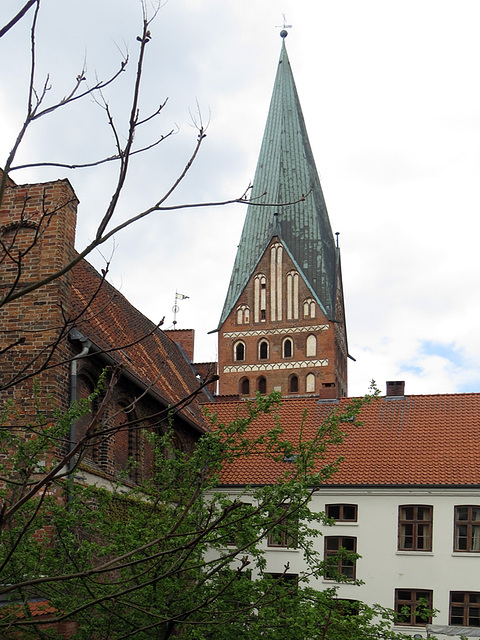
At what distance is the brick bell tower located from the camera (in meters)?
51.6

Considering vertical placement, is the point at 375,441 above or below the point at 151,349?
below

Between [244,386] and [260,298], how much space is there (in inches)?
218

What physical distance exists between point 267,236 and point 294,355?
311 inches

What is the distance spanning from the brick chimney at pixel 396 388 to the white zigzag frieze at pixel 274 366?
71.8 ft

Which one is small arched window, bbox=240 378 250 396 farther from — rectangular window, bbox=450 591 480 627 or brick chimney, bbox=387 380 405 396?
rectangular window, bbox=450 591 480 627

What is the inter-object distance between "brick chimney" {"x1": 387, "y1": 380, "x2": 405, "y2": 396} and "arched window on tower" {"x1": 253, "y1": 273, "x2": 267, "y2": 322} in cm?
2467

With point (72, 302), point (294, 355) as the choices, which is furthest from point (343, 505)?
point (294, 355)

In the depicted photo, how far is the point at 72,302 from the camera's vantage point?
18672mm

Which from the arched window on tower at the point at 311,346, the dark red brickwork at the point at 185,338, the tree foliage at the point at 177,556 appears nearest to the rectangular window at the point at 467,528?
the tree foliage at the point at 177,556

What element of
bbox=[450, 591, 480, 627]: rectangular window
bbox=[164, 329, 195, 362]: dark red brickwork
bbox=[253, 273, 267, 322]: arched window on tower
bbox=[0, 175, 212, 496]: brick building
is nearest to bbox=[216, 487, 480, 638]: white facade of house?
bbox=[450, 591, 480, 627]: rectangular window

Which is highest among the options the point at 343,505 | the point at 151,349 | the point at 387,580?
the point at 151,349

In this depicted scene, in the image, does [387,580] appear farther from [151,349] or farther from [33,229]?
[33,229]

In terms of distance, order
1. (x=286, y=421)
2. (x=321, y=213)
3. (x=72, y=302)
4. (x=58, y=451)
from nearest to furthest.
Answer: (x=58, y=451)
(x=72, y=302)
(x=286, y=421)
(x=321, y=213)

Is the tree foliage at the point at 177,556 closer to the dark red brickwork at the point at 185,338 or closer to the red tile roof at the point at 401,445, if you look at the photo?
the red tile roof at the point at 401,445
